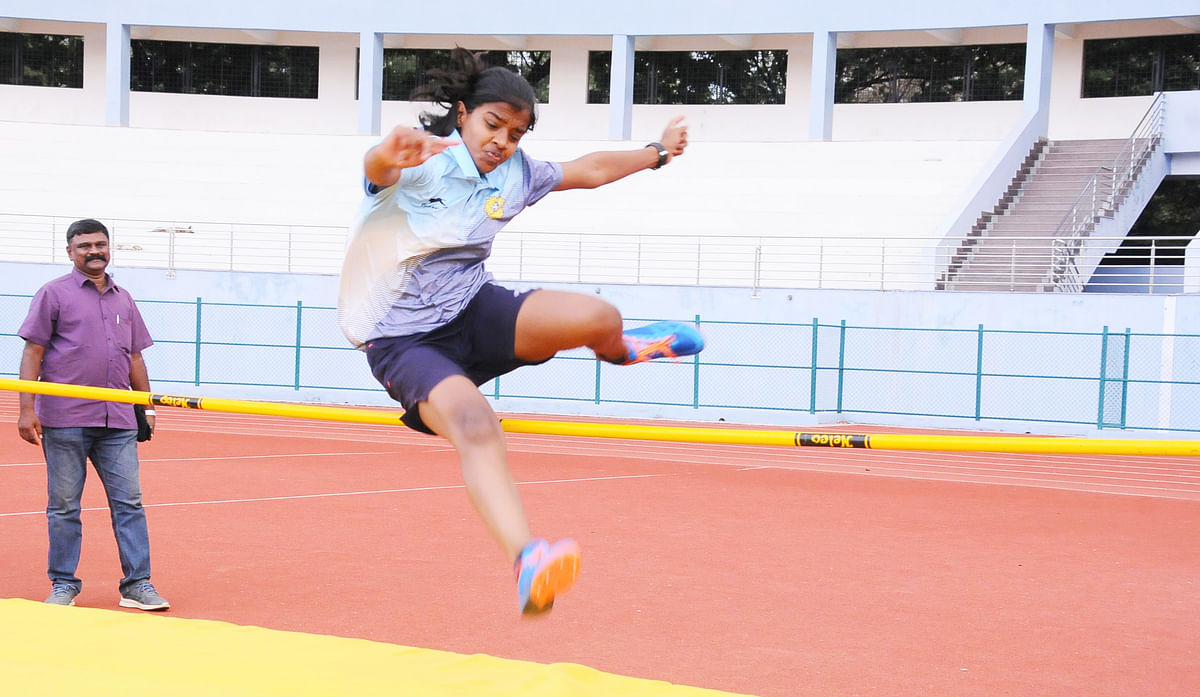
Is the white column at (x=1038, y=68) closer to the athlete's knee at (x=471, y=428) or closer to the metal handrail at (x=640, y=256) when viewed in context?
the metal handrail at (x=640, y=256)

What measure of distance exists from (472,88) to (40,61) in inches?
1109

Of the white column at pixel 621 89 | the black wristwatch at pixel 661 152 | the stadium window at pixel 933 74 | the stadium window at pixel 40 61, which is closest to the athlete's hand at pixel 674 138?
the black wristwatch at pixel 661 152

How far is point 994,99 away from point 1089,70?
6.12 ft

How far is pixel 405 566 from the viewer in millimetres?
6984

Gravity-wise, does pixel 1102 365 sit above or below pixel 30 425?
below

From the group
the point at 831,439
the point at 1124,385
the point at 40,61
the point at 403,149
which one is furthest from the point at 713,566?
the point at 40,61

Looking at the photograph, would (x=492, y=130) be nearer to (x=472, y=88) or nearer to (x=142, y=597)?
(x=472, y=88)

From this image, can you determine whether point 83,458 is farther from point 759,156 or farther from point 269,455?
point 759,156

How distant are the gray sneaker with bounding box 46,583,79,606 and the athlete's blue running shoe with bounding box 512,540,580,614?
3405mm

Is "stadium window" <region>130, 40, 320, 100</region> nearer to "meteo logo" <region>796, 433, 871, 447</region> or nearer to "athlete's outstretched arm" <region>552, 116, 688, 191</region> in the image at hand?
"athlete's outstretched arm" <region>552, 116, 688, 191</region>

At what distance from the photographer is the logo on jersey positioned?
3562 millimetres

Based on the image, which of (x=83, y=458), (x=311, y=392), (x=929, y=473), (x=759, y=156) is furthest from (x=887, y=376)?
(x=83, y=458)

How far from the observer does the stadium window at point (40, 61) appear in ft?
92.2

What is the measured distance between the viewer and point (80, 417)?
5578mm
